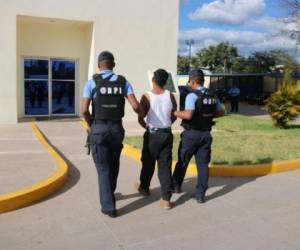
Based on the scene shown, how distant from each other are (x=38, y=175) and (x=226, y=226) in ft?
10.3

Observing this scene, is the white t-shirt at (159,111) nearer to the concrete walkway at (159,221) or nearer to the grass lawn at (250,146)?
the concrete walkway at (159,221)

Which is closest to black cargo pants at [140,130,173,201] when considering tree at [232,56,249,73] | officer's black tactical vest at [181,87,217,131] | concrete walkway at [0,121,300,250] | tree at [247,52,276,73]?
concrete walkway at [0,121,300,250]

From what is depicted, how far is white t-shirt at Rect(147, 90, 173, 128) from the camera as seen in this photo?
17.4 feet

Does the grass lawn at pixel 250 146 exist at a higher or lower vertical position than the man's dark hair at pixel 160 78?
lower

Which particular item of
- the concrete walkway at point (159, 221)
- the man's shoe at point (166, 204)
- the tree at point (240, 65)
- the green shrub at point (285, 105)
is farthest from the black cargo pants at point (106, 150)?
the tree at point (240, 65)

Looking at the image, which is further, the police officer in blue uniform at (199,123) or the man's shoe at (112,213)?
the police officer in blue uniform at (199,123)

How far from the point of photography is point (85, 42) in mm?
16641

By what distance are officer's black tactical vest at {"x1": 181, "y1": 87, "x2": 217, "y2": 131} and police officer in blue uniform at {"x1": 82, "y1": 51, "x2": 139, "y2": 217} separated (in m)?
0.92

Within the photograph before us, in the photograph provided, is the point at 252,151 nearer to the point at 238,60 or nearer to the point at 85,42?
the point at 85,42

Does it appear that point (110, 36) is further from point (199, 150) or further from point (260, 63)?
point (260, 63)

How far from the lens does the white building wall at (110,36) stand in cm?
1405

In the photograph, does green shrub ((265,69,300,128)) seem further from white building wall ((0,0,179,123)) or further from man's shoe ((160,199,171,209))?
man's shoe ((160,199,171,209))

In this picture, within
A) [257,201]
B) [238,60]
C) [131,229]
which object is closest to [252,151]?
[257,201]

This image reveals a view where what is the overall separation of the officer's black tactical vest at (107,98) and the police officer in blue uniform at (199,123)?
98 cm
